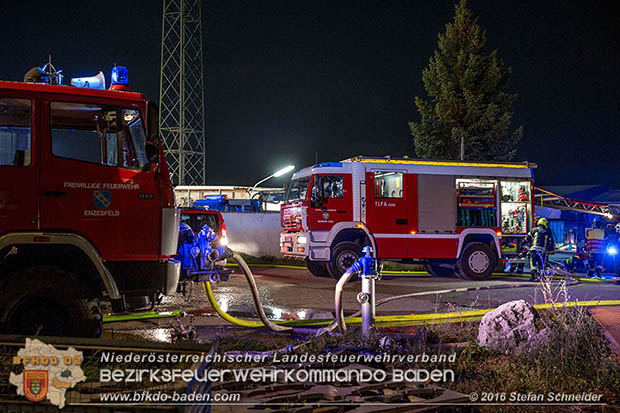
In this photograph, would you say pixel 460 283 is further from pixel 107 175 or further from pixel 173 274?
pixel 107 175

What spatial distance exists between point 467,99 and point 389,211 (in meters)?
11.4

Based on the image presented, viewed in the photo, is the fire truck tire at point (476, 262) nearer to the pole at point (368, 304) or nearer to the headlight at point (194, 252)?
the pole at point (368, 304)

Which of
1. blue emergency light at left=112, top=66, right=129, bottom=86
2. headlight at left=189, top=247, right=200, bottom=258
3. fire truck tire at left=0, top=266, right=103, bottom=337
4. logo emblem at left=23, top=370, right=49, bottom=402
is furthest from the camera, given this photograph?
headlight at left=189, top=247, right=200, bottom=258

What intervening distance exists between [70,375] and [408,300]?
25.7 feet

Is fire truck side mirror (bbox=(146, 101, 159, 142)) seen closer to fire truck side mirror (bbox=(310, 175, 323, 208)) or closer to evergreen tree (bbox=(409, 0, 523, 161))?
fire truck side mirror (bbox=(310, 175, 323, 208))

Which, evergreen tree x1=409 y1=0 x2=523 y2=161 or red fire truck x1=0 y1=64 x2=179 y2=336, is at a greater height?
evergreen tree x1=409 y1=0 x2=523 y2=161

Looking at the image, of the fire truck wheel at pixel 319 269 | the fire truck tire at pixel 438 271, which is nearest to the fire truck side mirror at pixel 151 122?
the fire truck wheel at pixel 319 269

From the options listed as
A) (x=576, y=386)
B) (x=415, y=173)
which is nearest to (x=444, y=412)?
(x=576, y=386)

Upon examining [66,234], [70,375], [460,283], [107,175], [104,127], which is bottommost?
[460,283]

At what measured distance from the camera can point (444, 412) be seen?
12.7 ft

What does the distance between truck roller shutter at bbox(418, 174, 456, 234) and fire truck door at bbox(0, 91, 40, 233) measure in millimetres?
10336

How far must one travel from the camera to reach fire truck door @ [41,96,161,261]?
16.4ft

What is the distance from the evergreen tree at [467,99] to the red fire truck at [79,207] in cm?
1917

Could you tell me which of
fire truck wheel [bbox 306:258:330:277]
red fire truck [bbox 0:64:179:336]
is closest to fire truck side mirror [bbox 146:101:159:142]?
red fire truck [bbox 0:64:179:336]
